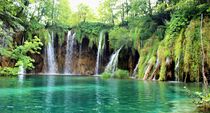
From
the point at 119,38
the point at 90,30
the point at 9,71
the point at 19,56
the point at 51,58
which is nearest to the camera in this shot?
the point at 19,56

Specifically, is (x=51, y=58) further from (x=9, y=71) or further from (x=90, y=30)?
(x=9, y=71)

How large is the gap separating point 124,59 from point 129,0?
15.8 metres

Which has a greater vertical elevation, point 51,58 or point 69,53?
point 69,53

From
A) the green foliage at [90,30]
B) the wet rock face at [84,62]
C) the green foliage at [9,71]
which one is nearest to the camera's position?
the green foliage at [9,71]

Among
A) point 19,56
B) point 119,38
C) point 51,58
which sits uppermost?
point 119,38

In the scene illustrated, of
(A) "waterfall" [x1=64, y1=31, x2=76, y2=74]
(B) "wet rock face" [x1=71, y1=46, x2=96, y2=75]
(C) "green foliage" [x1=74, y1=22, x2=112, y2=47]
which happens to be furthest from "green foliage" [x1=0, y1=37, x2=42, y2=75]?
(B) "wet rock face" [x1=71, y1=46, x2=96, y2=75]

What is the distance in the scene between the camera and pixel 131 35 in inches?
1617

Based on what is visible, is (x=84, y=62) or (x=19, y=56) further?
(x=84, y=62)

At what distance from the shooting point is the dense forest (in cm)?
821

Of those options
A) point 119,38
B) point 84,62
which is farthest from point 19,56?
point 84,62

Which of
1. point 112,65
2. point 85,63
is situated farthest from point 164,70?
point 85,63

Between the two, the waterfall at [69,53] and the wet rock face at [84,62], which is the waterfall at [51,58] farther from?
the wet rock face at [84,62]

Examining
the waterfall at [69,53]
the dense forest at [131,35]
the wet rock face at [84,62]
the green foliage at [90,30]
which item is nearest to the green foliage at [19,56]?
the dense forest at [131,35]

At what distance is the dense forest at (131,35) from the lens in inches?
323
